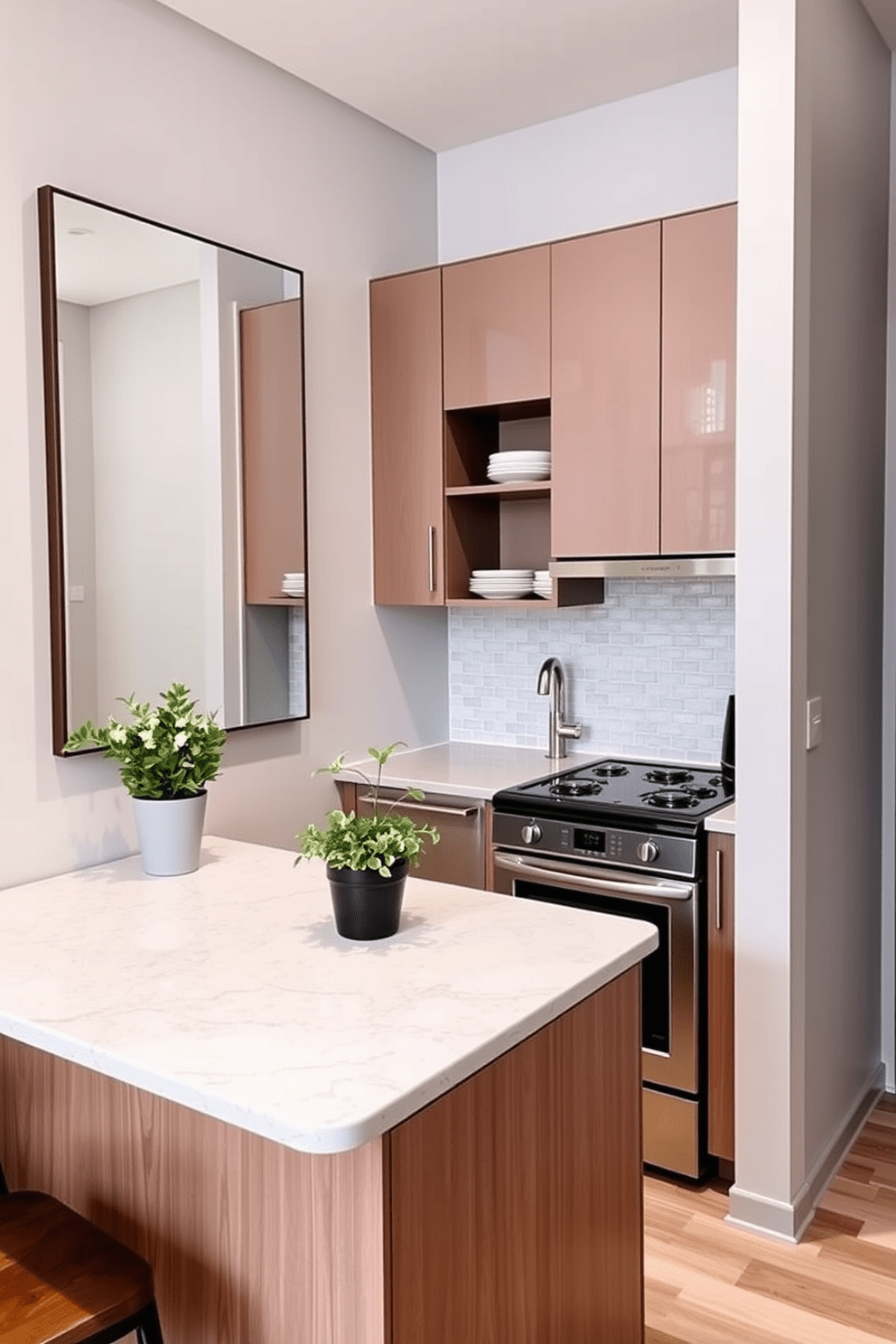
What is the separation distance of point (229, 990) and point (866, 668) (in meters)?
2.08

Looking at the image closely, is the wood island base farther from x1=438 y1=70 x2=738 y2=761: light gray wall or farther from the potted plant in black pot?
x1=438 y1=70 x2=738 y2=761: light gray wall

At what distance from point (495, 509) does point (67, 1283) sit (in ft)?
8.32

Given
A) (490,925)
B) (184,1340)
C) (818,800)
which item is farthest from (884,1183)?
(184,1340)

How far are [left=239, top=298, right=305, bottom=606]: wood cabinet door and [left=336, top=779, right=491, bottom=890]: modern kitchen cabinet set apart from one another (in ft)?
2.26

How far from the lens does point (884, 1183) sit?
270 centimetres

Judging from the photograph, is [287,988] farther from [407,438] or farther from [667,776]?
[407,438]

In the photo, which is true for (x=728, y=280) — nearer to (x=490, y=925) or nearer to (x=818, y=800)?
(x=818, y=800)

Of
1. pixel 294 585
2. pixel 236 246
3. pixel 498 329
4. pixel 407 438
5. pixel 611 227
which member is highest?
pixel 611 227

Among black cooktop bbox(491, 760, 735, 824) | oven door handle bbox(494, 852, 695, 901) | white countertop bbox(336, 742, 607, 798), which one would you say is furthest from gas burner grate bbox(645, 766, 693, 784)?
oven door handle bbox(494, 852, 695, 901)

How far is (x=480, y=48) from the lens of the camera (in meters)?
2.87

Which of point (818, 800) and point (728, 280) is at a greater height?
point (728, 280)

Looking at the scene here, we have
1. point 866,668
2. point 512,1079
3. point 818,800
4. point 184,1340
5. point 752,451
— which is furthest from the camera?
point 866,668

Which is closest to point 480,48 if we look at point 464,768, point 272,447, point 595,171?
point 595,171

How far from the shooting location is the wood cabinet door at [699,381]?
2.75 meters
